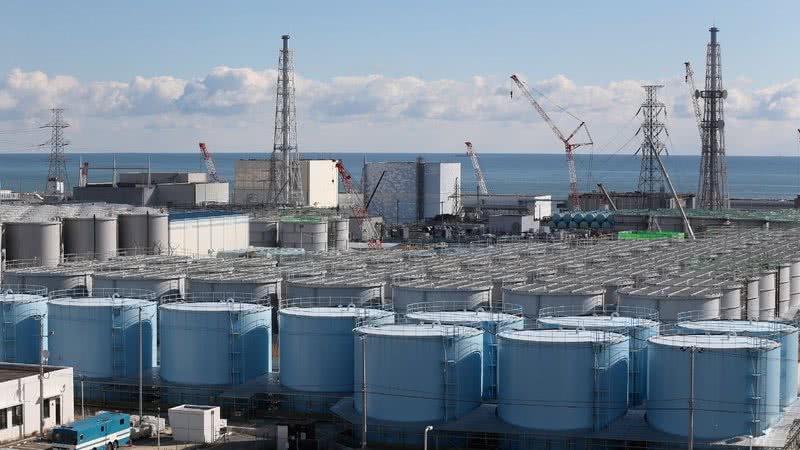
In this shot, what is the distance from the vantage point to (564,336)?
1201 inches

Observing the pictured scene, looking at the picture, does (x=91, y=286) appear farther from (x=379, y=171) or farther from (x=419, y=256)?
(x=379, y=171)

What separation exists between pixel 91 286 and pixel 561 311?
17.4m

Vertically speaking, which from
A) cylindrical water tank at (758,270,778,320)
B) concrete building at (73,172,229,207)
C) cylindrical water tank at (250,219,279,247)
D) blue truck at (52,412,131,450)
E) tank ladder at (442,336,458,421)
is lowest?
blue truck at (52,412,131,450)

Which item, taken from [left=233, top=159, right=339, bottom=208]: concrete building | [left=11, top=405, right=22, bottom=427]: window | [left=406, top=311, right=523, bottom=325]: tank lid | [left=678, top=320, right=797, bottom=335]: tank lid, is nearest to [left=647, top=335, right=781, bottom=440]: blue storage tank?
[left=678, top=320, right=797, bottom=335]: tank lid

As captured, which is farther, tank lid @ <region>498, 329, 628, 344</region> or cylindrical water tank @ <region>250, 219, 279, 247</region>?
cylindrical water tank @ <region>250, 219, 279, 247</region>

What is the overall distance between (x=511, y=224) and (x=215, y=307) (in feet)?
189

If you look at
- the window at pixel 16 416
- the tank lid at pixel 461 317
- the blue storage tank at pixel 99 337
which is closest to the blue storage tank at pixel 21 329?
the blue storage tank at pixel 99 337

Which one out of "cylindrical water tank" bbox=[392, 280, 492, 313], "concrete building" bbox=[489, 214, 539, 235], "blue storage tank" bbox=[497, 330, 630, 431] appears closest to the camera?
"blue storage tank" bbox=[497, 330, 630, 431]

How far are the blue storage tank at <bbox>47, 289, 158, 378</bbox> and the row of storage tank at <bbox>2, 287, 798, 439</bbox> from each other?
0.13 ft

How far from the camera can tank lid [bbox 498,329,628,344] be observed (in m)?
29.8

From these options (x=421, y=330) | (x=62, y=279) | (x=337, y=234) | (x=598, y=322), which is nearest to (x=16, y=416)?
(x=62, y=279)

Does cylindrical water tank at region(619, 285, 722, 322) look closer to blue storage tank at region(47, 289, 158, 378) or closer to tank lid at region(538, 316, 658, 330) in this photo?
tank lid at region(538, 316, 658, 330)

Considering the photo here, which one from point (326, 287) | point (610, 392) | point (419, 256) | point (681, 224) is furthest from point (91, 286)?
point (681, 224)

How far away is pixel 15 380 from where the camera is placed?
32.0 m
